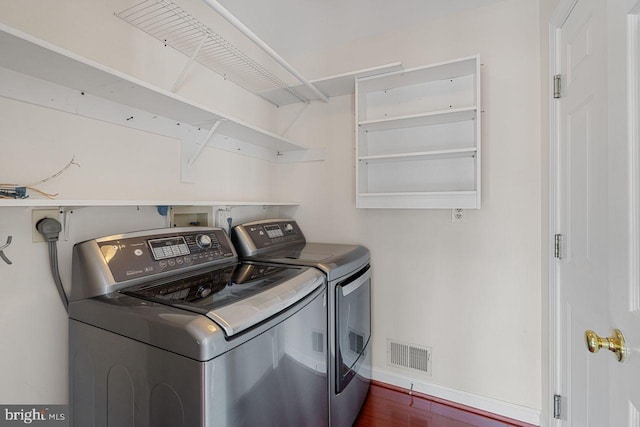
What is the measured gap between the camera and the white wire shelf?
51.7 inches

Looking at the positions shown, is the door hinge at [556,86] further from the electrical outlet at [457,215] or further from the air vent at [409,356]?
the air vent at [409,356]

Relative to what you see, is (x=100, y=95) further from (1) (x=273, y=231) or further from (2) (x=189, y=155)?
(1) (x=273, y=231)

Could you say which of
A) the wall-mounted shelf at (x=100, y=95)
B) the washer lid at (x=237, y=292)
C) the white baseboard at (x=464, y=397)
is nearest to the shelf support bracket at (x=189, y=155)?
the wall-mounted shelf at (x=100, y=95)

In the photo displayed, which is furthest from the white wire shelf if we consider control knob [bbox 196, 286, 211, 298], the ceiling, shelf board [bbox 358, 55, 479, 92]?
control knob [bbox 196, 286, 211, 298]

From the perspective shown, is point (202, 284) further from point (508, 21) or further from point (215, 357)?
point (508, 21)

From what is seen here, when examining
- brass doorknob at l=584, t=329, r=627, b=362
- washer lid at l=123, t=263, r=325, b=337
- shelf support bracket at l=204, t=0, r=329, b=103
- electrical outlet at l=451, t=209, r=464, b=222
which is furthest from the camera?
electrical outlet at l=451, t=209, r=464, b=222

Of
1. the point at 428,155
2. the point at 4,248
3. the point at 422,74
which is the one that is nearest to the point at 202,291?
the point at 4,248

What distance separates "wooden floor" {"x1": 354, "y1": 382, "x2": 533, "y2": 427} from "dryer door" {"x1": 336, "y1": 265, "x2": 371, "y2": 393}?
311 millimetres

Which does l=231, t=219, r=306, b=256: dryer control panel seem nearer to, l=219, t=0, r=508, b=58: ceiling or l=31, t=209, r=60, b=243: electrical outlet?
l=31, t=209, r=60, b=243: electrical outlet

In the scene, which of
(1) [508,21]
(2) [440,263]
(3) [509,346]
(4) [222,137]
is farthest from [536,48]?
(4) [222,137]

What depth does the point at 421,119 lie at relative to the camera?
1.75 metres

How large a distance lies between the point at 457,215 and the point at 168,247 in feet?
5.40

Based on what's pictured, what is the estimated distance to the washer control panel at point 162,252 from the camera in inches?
40.7

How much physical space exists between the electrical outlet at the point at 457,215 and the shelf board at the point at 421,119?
57 centimetres
